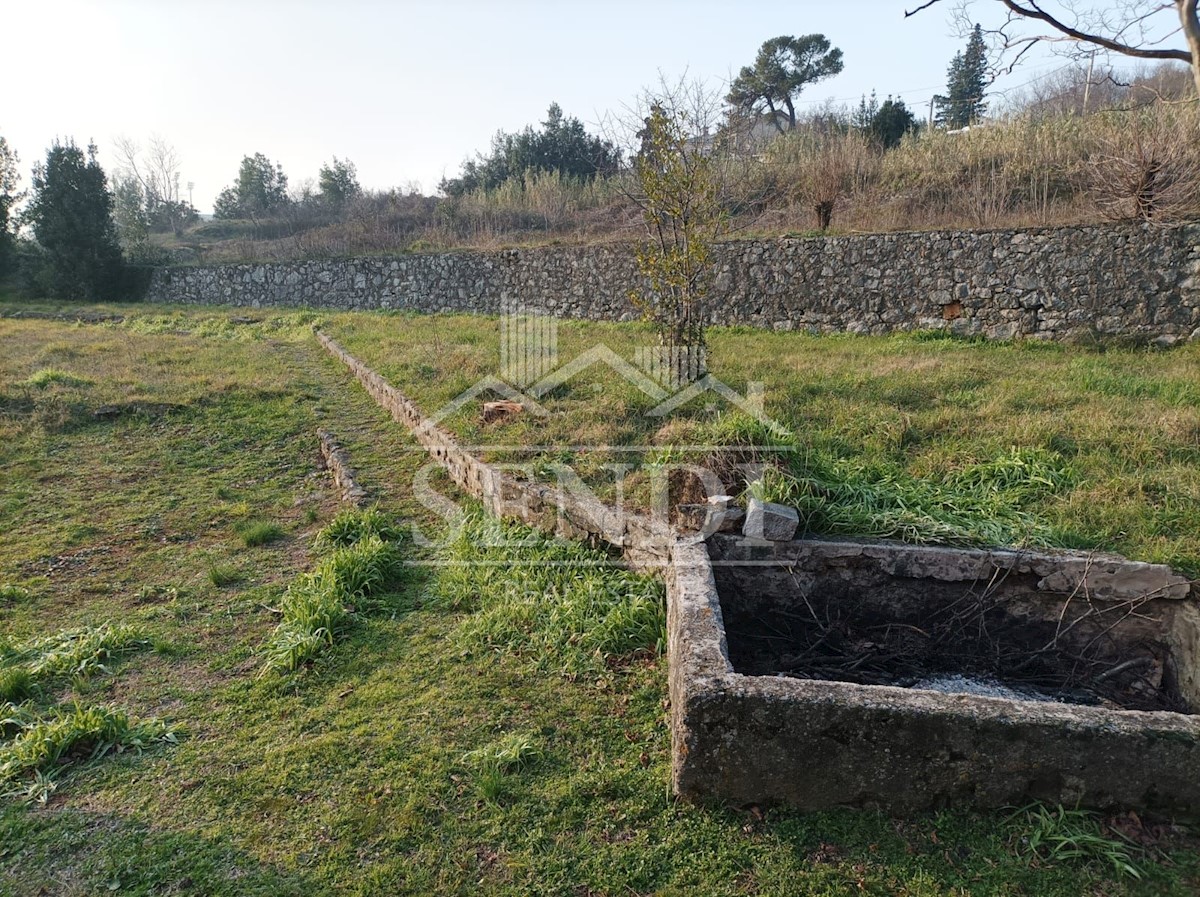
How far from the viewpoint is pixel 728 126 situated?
898 cm

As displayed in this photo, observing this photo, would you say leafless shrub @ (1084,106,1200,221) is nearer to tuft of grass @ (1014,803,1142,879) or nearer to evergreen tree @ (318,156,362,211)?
tuft of grass @ (1014,803,1142,879)

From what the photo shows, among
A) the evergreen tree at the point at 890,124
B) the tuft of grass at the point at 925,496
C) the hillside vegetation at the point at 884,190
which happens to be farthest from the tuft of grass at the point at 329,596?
the evergreen tree at the point at 890,124

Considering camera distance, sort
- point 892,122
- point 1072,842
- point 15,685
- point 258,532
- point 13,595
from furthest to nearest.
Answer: point 892,122 < point 258,532 < point 13,595 < point 15,685 < point 1072,842

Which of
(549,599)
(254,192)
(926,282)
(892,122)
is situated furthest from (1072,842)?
(254,192)

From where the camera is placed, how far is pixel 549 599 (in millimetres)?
3926

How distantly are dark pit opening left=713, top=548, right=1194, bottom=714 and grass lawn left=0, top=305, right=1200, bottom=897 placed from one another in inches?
14.8

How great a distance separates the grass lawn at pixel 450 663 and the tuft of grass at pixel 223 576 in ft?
0.05

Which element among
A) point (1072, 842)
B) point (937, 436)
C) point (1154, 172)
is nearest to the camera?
point (1072, 842)

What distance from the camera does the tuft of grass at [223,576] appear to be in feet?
14.8

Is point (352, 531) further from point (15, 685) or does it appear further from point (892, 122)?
point (892, 122)

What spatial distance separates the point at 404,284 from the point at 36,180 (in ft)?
41.0

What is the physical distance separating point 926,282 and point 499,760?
32.4 feet

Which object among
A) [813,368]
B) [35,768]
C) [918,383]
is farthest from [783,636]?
Result: [813,368]

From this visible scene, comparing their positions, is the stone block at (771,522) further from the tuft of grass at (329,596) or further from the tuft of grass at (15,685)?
the tuft of grass at (15,685)
